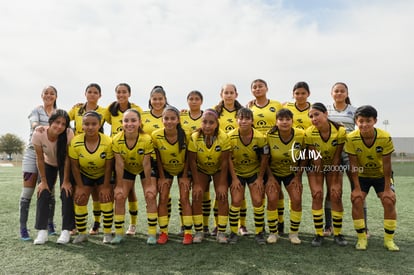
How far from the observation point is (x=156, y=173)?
185 inches

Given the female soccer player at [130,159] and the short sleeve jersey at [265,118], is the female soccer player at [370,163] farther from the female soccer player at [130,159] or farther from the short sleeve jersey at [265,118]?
the female soccer player at [130,159]

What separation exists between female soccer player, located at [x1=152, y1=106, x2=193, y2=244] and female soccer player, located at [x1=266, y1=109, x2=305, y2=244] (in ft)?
3.64

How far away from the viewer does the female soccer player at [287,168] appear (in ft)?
14.7

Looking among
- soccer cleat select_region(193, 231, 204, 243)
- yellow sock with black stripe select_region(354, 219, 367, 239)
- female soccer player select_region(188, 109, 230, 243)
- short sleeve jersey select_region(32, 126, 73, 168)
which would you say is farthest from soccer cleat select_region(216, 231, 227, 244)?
short sleeve jersey select_region(32, 126, 73, 168)

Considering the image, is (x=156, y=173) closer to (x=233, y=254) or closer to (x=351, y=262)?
(x=233, y=254)

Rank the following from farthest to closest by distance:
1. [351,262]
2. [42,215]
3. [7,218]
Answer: [7,218]
[42,215]
[351,262]

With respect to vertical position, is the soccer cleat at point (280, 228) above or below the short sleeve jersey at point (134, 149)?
below

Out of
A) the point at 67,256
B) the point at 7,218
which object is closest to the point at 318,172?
the point at 67,256

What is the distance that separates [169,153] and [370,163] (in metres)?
2.62

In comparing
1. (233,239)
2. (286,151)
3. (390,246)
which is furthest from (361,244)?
(233,239)

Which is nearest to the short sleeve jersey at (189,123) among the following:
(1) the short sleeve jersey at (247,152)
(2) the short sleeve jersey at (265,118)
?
(1) the short sleeve jersey at (247,152)

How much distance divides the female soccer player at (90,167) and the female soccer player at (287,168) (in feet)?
7.08

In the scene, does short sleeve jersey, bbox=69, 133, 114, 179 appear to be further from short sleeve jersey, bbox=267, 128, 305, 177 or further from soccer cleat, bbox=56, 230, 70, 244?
short sleeve jersey, bbox=267, 128, 305, 177

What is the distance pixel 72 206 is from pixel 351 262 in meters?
3.56
